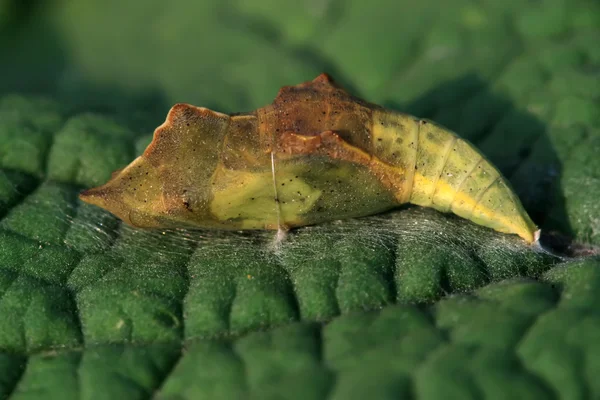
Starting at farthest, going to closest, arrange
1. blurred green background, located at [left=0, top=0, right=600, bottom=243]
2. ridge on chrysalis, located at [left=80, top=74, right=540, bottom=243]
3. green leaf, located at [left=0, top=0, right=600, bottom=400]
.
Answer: blurred green background, located at [left=0, top=0, right=600, bottom=243], ridge on chrysalis, located at [left=80, top=74, right=540, bottom=243], green leaf, located at [left=0, top=0, right=600, bottom=400]

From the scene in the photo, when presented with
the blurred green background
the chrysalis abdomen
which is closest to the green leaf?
the blurred green background

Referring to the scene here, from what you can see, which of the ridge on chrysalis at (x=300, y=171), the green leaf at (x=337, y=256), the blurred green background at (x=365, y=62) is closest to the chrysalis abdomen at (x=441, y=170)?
the ridge on chrysalis at (x=300, y=171)

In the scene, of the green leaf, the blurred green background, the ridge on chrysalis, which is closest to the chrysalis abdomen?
the ridge on chrysalis

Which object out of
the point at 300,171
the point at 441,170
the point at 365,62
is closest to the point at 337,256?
the point at 300,171

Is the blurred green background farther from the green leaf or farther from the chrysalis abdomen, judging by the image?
the chrysalis abdomen

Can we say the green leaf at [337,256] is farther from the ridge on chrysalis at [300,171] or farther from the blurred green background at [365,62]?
the ridge on chrysalis at [300,171]

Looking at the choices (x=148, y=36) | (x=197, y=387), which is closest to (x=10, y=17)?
(x=148, y=36)

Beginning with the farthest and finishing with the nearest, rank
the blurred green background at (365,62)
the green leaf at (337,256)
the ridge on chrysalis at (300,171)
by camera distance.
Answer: the blurred green background at (365,62)
the ridge on chrysalis at (300,171)
the green leaf at (337,256)

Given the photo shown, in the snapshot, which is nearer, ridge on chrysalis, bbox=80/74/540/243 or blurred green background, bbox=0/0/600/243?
ridge on chrysalis, bbox=80/74/540/243

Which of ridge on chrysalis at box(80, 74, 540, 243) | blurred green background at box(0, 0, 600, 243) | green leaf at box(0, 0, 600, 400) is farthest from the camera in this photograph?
blurred green background at box(0, 0, 600, 243)
